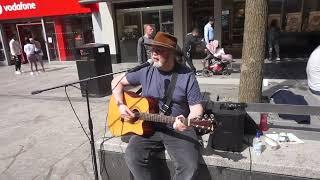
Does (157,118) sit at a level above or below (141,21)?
below

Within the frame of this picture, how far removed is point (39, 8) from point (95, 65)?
10.0 meters

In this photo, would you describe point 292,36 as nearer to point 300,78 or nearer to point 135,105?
point 300,78

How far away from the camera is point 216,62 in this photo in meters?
10.4

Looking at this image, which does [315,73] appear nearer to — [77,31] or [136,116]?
[136,116]

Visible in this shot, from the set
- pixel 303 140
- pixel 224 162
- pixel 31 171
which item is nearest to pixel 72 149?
pixel 31 171

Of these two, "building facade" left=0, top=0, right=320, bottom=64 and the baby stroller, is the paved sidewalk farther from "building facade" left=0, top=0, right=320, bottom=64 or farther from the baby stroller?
"building facade" left=0, top=0, right=320, bottom=64

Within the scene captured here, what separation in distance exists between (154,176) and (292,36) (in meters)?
12.8

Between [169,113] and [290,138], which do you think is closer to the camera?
[169,113]

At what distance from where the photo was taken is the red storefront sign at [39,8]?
14.8 m

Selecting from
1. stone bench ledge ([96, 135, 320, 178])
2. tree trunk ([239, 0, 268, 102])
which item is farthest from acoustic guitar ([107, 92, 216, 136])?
tree trunk ([239, 0, 268, 102])

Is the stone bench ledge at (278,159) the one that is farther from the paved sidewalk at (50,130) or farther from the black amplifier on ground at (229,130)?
the paved sidewalk at (50,130)

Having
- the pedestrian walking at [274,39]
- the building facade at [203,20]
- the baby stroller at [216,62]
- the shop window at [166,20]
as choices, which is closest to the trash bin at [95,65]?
the baby stroller at [216,62]

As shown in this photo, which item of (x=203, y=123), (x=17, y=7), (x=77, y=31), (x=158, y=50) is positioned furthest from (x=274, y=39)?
(x=17, y=7)

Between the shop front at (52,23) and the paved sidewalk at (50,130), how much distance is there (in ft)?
20.2
